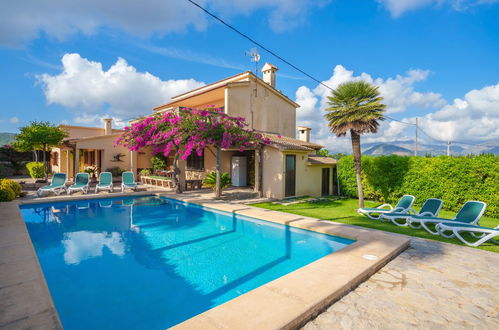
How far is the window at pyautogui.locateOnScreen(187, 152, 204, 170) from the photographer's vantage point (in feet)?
70.4

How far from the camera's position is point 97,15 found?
26.8 ft

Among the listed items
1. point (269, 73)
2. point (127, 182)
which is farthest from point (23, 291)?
point (269, 73)

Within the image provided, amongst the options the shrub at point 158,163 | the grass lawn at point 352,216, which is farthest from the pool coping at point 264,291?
the shrub at point 158,163

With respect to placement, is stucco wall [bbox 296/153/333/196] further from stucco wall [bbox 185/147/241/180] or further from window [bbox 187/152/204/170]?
window [bbox 187/152/204/170]

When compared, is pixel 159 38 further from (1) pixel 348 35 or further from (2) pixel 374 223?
(2) pixel 374 223

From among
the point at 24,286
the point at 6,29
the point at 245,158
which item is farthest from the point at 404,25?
the point at 24,286

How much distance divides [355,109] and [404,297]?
359 inches

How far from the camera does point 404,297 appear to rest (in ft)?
14.0

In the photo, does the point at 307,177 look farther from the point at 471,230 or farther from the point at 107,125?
the point at 107,125

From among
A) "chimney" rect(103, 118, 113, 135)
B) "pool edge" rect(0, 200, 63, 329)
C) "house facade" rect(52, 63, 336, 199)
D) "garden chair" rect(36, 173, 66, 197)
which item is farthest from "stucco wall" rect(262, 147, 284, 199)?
"chimney" rect(103, 118, 113, 135)

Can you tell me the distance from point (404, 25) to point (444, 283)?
570 inches

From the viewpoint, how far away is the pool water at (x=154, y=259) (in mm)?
4543

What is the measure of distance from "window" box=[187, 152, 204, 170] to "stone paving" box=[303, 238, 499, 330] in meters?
17.4

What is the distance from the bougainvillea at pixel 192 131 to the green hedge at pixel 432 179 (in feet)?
23.0
